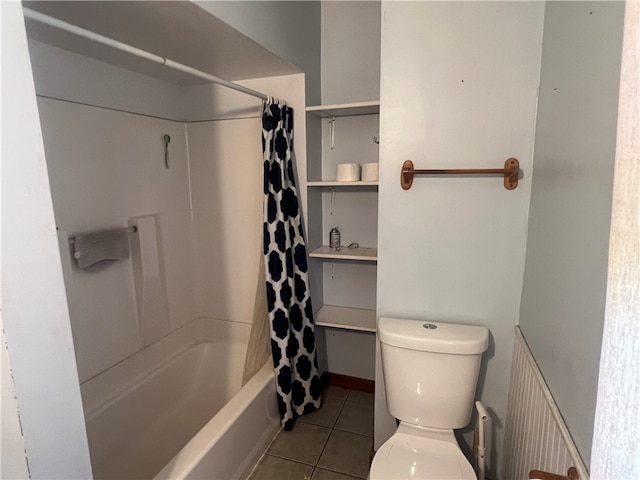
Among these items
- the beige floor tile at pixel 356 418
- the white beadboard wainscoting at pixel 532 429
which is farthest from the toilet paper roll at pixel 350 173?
the beige floor tile at pixel 356 418

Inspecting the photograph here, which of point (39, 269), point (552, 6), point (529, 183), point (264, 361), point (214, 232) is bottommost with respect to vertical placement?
point (264, 361)

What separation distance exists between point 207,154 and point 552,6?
77.0 inches

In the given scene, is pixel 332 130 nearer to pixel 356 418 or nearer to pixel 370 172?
pixel 370 172

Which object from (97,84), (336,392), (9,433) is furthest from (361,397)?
(97,84)

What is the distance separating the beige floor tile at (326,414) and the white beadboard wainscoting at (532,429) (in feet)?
3.13

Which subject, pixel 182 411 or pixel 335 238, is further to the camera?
pixel 335 238

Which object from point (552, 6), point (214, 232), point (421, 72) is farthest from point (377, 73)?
point (214, 232)

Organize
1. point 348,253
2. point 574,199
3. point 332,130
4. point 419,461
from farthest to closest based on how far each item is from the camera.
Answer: point 332,130
point 348,253
point 419,461
point 574,199

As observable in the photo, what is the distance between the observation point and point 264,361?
6.95ft

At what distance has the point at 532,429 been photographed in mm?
1165

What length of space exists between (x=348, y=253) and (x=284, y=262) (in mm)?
425

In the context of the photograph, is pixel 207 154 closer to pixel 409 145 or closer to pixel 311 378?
pixel 409 145

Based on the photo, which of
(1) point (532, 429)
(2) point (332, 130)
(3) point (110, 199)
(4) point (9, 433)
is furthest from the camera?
(2) point (332, 130)

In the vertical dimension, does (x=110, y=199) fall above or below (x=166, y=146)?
below
